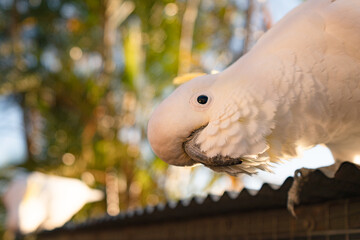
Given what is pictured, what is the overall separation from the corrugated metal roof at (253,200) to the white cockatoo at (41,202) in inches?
49.4

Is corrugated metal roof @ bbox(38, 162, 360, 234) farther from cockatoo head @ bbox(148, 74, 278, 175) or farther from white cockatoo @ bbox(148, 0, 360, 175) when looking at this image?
cockatoo head @ bbox(148, 74, 278, 175)

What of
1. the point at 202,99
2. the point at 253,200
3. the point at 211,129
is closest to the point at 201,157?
the point at 211,129

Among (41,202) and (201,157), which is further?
(41,202)

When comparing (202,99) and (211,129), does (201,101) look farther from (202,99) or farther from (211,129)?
(211,129)

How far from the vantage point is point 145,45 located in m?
7.90

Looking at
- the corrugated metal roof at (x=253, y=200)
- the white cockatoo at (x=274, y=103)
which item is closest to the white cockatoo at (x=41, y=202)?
the corrugated metal roof at (x=253, y=200)

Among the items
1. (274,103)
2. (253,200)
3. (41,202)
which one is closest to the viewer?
(274,103)

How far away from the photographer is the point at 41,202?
530 centimetres

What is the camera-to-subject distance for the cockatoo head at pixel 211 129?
4.93 ft

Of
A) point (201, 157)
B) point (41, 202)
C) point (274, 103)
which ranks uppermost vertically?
point (41, 202)

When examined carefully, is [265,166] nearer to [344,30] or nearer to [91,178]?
[344,30]

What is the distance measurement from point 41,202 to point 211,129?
167 inches

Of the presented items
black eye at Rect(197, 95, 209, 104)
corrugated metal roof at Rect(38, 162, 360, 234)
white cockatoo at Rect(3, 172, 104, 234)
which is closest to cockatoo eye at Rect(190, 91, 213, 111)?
black eye at Rect(197, 95, 209, 104)

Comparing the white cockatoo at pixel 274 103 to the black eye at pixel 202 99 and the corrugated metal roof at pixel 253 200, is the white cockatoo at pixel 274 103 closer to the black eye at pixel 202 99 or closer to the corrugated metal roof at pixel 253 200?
the black eye at pixel 202 99
